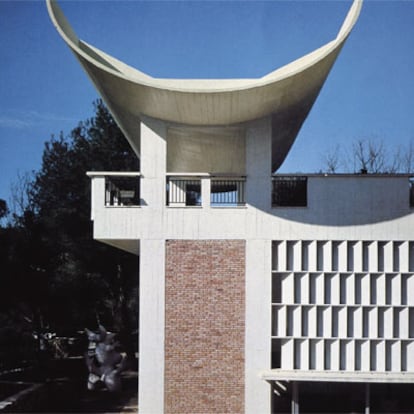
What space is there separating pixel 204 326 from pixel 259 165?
3866 millimetres

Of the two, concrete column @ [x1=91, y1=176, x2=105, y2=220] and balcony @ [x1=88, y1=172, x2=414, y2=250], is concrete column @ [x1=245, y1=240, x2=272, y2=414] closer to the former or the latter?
balcony @ [x1=88, y1=172, x2=414, y2=250]

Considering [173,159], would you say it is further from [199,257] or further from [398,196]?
[398,196]

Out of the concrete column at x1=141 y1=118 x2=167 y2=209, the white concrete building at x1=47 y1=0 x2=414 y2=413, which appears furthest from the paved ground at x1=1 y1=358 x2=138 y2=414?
the concrete column at x1=141 y1=118 x2=167 y2=209

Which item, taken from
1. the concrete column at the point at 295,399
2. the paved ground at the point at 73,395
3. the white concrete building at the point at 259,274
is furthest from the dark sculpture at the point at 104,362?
the concrete column at the point at 295,399

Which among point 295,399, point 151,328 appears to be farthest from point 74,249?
point 295,399

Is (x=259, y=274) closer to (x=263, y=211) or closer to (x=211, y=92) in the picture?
(x=263, y=211)

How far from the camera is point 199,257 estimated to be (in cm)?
1069

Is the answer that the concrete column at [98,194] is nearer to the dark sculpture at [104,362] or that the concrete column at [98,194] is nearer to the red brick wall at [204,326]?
the red brick wall at [204,326]

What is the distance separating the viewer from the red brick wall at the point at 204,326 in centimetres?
1041

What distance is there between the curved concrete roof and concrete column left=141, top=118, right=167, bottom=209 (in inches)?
12.5

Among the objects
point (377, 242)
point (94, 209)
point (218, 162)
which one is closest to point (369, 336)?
point (377, 242)

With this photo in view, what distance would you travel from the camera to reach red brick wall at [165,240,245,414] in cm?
1041

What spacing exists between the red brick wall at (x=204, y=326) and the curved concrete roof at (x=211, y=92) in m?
2.90

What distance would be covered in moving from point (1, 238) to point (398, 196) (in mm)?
14008
